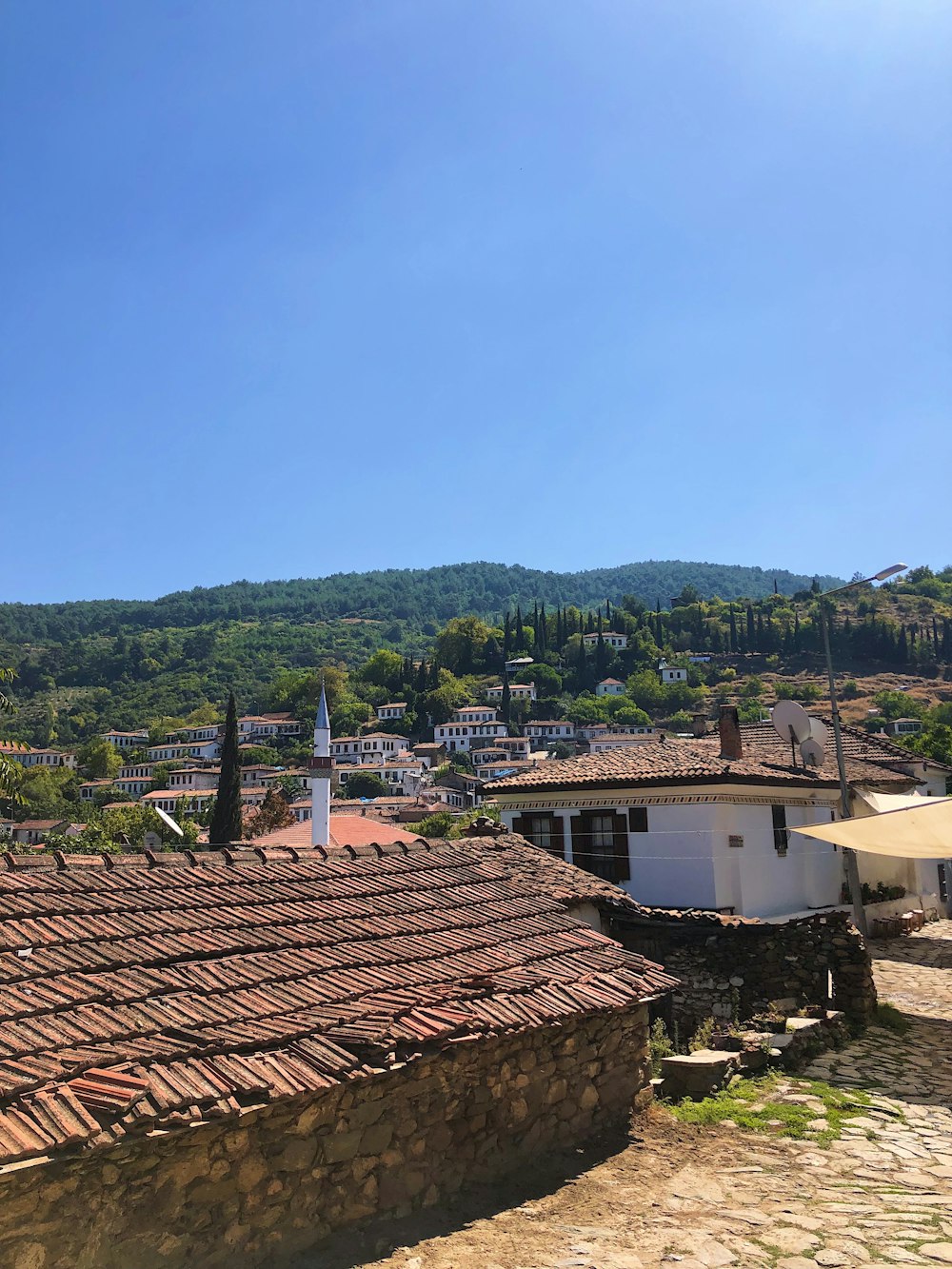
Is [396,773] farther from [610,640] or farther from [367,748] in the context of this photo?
[610,640]

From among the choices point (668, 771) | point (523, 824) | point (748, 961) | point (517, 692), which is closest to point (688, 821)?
point (668, 771)

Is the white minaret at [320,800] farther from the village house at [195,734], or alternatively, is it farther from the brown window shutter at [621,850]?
the village house at [195,734]

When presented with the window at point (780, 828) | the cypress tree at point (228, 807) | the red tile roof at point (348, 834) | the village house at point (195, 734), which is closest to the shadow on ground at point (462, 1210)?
the window at point (780, 828)

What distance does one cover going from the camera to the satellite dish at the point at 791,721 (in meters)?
22.3

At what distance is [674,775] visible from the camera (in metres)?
19.0

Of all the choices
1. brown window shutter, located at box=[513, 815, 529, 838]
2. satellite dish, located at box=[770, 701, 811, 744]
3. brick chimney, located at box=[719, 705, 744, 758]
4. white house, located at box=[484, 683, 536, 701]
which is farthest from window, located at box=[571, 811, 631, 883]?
white house, located at box=[484, 683, 536, 701]

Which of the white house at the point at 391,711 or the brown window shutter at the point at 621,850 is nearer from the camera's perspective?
the brown window shutter at the point at 621,850

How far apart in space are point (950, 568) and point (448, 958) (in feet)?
699

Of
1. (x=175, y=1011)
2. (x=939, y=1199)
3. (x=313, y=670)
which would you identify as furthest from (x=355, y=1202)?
(x=313, y=670)

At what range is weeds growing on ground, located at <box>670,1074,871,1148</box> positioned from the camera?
8812 mm

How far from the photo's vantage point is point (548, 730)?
13075 centimetres

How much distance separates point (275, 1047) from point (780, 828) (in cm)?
1709

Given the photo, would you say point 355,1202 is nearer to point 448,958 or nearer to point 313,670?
point 448,958

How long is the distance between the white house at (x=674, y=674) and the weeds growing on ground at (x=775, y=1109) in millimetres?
135986
